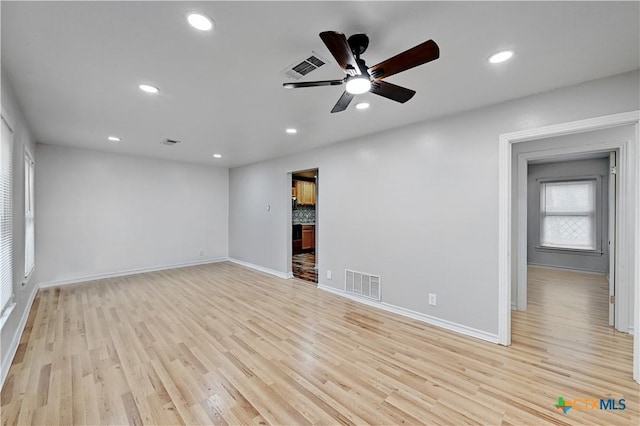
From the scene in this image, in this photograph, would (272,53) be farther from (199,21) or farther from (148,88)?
(148,88)

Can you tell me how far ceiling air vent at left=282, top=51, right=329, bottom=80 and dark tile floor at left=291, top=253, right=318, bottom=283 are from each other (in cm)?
388

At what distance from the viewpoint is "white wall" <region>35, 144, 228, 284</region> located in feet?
15.3

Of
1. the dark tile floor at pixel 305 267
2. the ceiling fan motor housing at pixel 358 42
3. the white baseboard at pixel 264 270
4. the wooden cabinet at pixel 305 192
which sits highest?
the ceiling fan motor housing at pixel 358 42

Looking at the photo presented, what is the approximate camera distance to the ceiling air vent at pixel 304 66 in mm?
1953

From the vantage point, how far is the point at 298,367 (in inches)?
91.2

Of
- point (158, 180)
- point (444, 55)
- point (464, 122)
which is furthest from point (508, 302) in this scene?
point (158, 180)

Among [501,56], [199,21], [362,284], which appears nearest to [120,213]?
[362,284]

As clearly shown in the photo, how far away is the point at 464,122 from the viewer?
9.81ft

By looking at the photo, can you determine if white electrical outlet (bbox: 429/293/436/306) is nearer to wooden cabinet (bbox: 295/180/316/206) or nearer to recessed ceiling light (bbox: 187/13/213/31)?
recessed ceiling light (bbox: 187/13/213/31)

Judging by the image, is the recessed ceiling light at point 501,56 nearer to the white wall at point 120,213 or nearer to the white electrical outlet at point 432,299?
the white electrical outlet at point 432,299

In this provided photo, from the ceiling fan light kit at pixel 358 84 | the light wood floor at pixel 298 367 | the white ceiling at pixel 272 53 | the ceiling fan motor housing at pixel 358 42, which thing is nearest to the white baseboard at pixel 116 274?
the light wood floor at pixel 298 367

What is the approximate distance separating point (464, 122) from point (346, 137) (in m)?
1.67

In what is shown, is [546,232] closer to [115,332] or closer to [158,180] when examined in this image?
[115,332]

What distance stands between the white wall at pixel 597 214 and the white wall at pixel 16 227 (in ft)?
30.1
